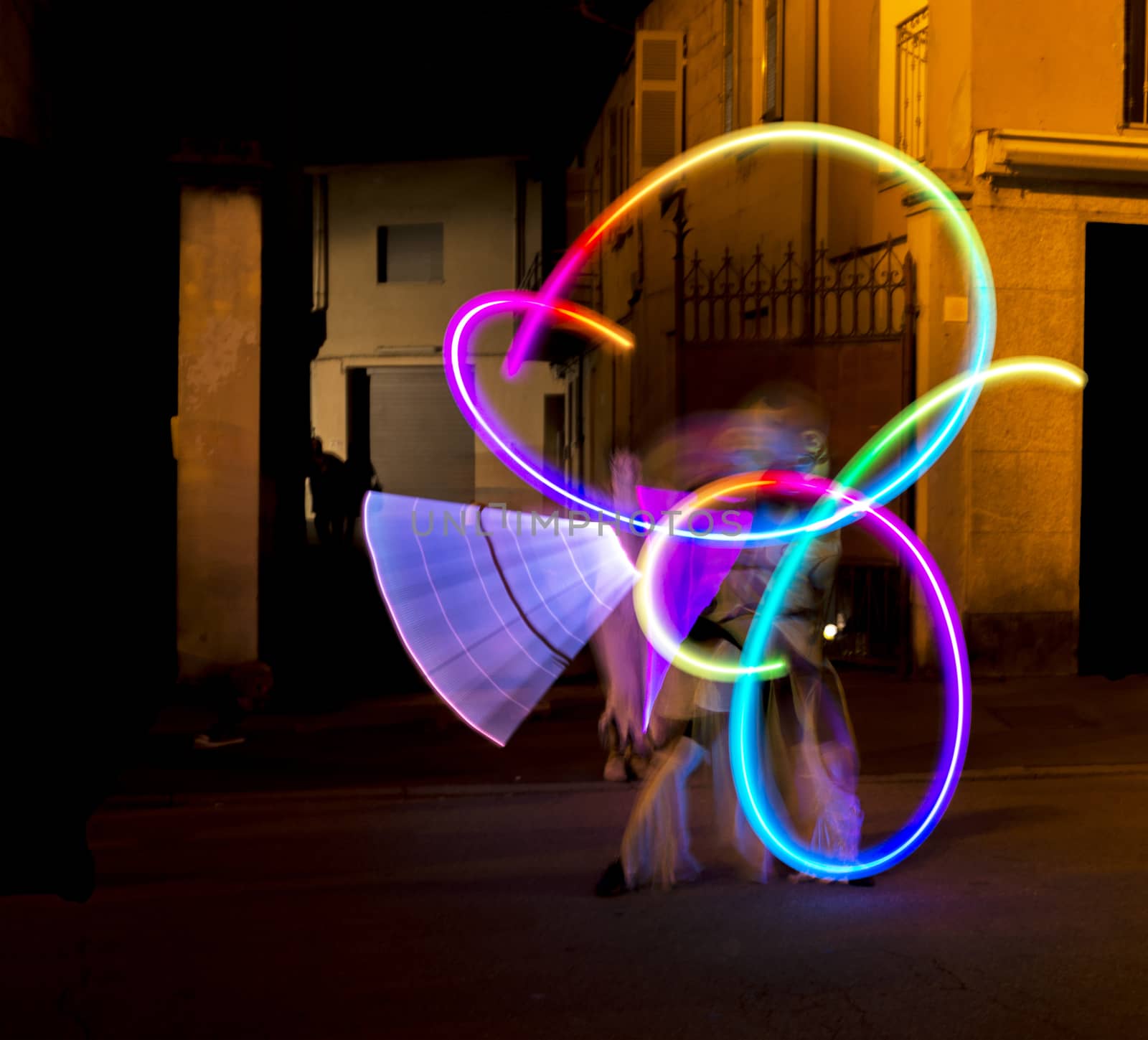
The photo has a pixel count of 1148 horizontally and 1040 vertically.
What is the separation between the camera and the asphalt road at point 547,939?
426cm

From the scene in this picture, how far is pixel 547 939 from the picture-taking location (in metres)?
5.06

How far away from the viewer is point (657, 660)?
5965 millimetres

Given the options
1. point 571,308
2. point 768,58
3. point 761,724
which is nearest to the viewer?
point 761,724

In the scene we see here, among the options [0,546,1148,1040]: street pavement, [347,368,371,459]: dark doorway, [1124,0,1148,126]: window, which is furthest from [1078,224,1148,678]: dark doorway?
[347,368,371,459]: dark doorway

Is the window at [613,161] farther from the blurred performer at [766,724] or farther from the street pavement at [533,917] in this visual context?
the blurred performer at [766,724]

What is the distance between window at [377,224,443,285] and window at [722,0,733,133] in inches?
651

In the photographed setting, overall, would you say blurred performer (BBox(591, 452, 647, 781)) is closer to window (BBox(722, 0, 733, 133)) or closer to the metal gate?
the metal gate

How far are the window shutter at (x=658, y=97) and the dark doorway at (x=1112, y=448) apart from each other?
7.57 metres

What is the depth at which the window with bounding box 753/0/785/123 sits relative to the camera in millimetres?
14852

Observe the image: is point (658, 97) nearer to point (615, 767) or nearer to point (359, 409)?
point (615, 767)

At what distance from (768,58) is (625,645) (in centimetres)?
1096

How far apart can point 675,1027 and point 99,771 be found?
2563mm

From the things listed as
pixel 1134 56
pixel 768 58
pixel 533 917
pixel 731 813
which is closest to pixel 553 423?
pixel 768 58

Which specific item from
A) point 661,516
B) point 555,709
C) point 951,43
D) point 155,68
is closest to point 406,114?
point 155,68
